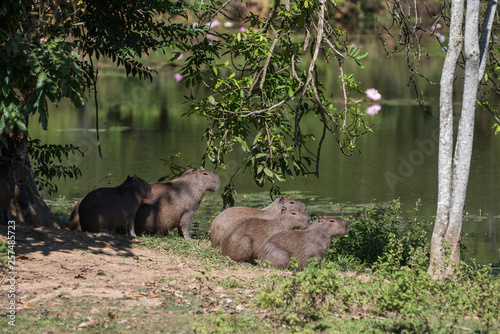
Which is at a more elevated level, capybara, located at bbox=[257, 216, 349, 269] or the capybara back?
the capybara back

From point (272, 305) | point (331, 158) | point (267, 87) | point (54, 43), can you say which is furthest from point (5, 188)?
point (331, 158)

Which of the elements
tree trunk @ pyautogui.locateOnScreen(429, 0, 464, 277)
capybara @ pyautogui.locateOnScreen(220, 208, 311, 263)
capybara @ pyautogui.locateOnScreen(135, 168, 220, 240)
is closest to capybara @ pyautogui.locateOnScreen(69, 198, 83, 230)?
capybara @ pyautogui.locateOnScreen(135, 168, 220, 240)

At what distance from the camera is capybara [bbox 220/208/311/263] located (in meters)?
7.74

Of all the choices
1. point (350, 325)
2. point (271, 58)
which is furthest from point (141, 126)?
point (350, 325)

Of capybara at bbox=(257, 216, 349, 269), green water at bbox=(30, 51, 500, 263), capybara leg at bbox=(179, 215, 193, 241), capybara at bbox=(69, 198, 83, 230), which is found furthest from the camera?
green water at bbox=(30, 51, 500, 263)

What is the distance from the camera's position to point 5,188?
25.3 ft

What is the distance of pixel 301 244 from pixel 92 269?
7.42ft

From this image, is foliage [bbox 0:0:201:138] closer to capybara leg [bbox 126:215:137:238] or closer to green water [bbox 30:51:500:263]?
capybara leg [bbox 126:215:137:238]

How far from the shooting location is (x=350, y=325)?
17.3ft

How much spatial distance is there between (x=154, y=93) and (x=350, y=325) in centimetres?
2538

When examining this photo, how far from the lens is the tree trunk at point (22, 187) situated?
8023 mm

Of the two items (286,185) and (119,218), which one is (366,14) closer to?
(286,185)

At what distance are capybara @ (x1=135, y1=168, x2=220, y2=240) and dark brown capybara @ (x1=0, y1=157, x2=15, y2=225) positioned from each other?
4.92 feet

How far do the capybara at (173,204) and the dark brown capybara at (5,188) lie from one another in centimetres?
150
